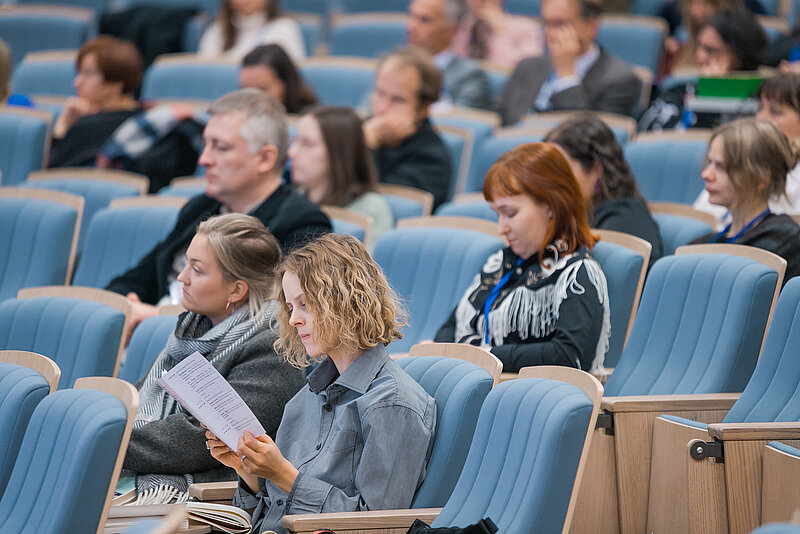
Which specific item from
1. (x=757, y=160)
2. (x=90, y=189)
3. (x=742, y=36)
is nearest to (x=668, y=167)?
(x=742, y=36)

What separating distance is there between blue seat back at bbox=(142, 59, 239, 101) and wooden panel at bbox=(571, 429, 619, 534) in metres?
3.77

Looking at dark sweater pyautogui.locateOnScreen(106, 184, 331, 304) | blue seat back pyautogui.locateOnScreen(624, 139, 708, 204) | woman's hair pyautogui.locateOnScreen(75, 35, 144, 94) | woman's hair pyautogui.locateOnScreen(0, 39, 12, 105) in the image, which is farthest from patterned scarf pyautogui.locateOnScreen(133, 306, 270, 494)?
woman's hair pyautogui.locateOnScreen(0, 39, 12, 105)

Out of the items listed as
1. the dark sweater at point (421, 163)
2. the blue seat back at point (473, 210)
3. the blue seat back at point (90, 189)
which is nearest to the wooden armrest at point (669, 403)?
the blue seat back at point (473, 210)

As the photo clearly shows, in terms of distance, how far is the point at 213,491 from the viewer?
246 cm

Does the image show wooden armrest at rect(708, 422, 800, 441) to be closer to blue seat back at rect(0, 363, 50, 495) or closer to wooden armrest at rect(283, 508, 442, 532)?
wooden armrest at rect(283, 508, 442, 532)

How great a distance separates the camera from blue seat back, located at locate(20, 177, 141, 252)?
178 inches

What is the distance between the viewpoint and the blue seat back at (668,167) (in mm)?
4320

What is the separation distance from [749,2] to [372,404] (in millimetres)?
5200

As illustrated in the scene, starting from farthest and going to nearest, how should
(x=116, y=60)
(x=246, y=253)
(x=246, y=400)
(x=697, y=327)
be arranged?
(x=116, y=60) < (x=697, y=327) < (x=246, y=253) < (x=246, y=400)

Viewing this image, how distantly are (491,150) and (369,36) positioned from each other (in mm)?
2438

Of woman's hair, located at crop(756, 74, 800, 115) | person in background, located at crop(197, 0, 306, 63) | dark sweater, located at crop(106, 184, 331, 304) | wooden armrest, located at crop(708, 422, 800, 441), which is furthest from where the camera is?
person in background, located at crop(197, 0, 306, 63)

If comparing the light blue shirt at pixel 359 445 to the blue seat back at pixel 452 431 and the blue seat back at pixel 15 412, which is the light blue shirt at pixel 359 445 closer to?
the blue seat back at pixel 452 431

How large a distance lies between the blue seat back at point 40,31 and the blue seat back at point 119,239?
3.38m

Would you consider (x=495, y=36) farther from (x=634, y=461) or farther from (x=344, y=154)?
(x=634, y=461)
